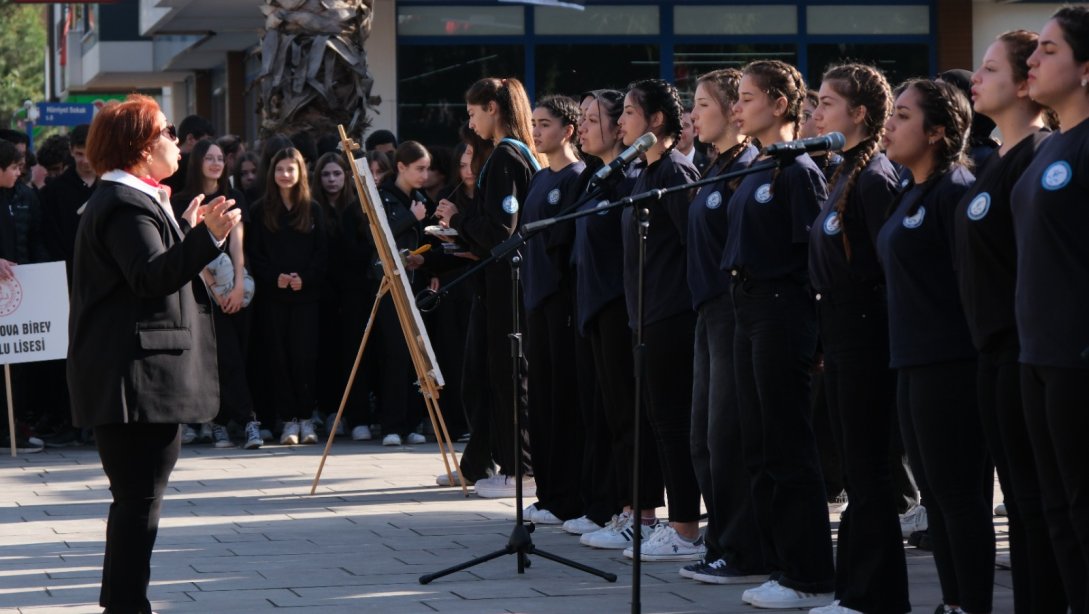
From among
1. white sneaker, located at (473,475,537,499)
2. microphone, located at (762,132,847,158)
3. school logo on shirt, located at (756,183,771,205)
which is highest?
microphone, located at (762,132,847,158)

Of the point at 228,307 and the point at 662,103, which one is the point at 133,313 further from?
the point at 228,307

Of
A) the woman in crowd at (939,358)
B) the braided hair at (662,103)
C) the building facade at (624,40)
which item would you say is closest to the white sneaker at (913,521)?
the braided hair at (662,103)

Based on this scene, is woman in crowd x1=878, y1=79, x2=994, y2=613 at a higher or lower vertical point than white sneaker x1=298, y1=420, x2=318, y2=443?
higher

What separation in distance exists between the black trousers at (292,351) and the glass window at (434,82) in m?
9.38

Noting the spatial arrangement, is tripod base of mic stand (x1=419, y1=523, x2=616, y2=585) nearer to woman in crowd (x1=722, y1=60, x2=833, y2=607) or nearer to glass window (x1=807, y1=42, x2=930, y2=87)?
woman in crowd (x1=722, y1=60, x2=833, y2=607)

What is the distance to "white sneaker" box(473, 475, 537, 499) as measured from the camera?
9.67m

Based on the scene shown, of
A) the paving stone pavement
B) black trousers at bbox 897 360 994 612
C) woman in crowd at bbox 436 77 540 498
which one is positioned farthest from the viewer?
woman in crowd at bbox 436 77 540 498

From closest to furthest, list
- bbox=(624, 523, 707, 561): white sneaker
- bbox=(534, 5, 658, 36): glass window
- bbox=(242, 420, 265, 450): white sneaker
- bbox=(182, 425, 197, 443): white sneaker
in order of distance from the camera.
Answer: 1. bbox=(624, 523, 707, 561): white sneaker
2. bbox=(242, 420, 265, 450): white sneaker
3. bbox=(182, 425, 197, 443): white sneaker
4. bbox=(534, 5, 658, 36): glass window

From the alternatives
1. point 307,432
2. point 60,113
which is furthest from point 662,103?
point 60,113

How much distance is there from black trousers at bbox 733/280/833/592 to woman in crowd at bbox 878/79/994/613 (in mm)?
701

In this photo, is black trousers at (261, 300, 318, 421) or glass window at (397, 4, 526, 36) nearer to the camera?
black trousers at (261, 300, 318, 421)

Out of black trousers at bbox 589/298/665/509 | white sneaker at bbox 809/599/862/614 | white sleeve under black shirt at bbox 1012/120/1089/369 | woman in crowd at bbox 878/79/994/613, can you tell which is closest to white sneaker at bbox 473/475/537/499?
black trousers at bbox 589/298/665/509

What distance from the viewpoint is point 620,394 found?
783 centimetres

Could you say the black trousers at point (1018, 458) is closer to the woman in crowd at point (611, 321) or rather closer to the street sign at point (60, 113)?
the woman in crowd at point (611, 321)
